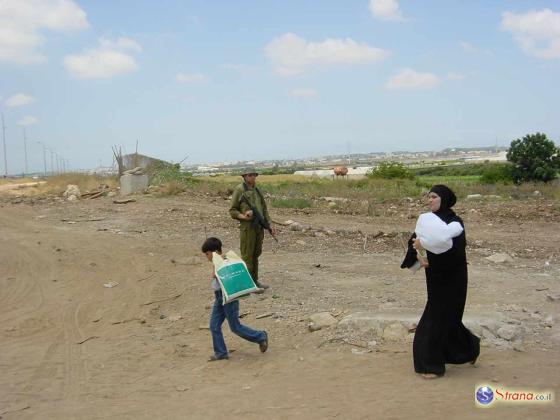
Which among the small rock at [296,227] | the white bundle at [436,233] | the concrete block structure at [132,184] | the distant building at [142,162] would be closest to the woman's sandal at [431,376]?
the white bundle at [436,233]

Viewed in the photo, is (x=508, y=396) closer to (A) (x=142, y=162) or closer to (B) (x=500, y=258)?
(B) (x=500, y=258)

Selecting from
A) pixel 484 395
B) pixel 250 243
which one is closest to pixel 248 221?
pixel 250 243

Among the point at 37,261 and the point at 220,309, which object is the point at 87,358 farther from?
the point at 37,261

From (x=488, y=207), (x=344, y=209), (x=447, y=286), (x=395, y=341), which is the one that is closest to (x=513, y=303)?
(x=395, y=341)

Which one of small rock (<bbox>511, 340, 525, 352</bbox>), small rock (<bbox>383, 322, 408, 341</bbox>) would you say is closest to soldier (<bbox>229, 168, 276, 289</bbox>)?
small rock (<bbox>383, 322, 408, 341</bbox>)

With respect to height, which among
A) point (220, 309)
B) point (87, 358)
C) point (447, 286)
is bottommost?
point (87, 358)

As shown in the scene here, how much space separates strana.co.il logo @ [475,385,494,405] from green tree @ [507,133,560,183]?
3166 cm

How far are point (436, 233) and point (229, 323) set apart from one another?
2257 mm

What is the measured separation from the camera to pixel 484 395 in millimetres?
4160

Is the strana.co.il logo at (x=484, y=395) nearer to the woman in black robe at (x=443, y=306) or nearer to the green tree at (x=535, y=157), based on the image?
the woman in black robe at (x=443, y=306)

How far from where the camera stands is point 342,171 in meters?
49.3

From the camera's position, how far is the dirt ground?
445 cm

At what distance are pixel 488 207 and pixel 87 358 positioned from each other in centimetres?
1463

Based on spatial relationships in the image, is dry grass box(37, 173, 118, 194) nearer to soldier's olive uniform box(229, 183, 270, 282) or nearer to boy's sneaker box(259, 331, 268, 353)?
soldier's olive uniform box(229, 183, 270, 282)
